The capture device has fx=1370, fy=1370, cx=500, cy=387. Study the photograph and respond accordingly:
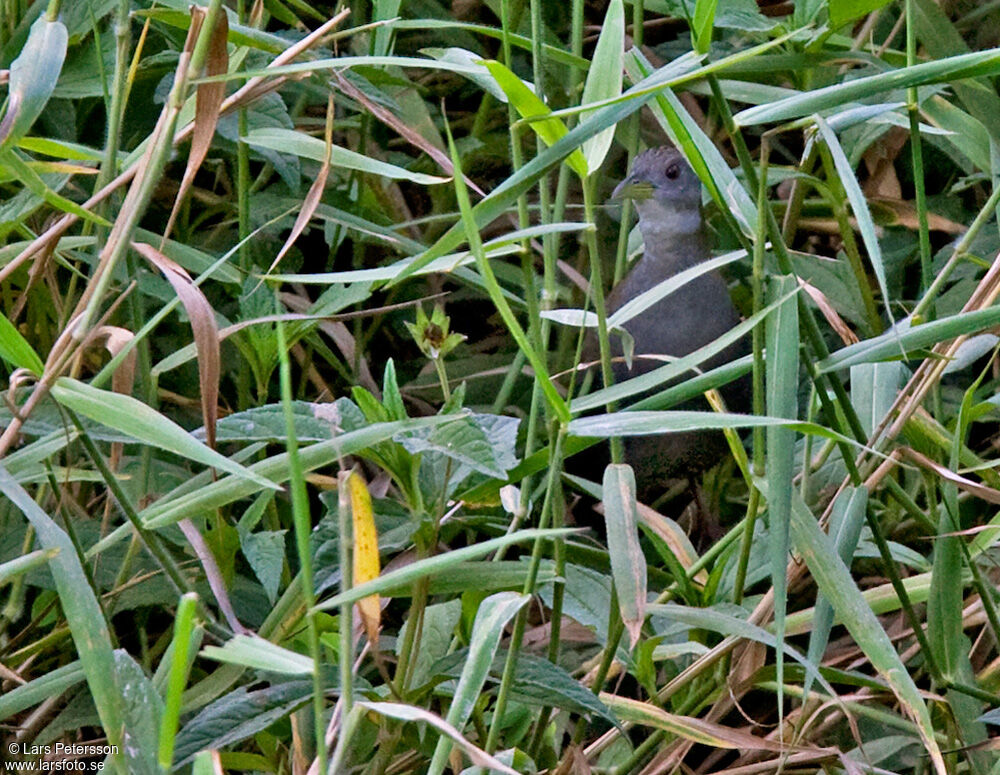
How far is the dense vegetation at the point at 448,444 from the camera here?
1065 mm

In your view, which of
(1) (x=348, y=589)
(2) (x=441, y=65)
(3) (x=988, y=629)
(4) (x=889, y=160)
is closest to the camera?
(1) (x=348, y=589)

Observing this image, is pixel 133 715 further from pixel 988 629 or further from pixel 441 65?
pixel 988 629

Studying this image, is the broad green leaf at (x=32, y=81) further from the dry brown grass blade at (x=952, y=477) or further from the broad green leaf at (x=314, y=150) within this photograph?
the dry brown grass blade at (x=952, y=477)

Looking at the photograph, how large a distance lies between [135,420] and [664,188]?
1486mm

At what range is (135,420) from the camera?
1071mm

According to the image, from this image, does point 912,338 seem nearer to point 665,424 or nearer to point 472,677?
point 665,424

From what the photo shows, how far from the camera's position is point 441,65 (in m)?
1.17

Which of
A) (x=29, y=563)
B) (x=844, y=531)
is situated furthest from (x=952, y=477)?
(x=29, y=563)

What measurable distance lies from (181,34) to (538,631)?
0.84 meters

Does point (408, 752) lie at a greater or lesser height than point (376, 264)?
lesser

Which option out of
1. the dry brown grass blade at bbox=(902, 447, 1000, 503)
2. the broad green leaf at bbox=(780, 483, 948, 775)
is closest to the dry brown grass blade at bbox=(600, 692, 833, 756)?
the broad green leaf at bbox=(780, 483, 948, 775)

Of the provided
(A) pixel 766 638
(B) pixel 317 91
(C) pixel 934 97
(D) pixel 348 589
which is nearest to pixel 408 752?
(A) pixel 766 638

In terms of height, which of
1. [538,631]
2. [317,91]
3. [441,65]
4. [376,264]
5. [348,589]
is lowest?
[538,631]

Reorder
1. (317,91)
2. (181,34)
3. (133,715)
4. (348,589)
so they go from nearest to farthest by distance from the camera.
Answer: (348,589) < (133,715) < (181,34) < (317,91)
